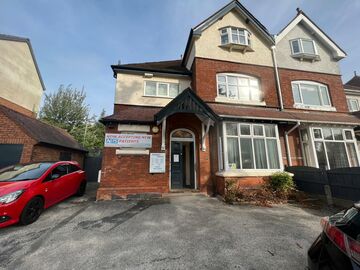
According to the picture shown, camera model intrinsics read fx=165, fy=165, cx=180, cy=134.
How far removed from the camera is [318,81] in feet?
36.5

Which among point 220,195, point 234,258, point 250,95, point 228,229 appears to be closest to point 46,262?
point 234,258

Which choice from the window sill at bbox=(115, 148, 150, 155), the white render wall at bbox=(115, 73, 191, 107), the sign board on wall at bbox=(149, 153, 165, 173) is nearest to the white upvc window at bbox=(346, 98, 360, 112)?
the white render wall at bbox=(115, 73, 191, 107)

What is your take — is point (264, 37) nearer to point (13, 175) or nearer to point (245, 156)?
point (245, 156)

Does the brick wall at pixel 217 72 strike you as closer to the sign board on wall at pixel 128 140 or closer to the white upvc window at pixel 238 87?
the white upvc window at pixel 238 87

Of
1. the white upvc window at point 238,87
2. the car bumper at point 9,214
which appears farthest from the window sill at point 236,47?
the car bumper at point 9,214

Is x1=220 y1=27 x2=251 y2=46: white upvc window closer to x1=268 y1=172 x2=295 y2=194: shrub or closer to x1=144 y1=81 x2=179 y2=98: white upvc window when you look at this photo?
x1=144 y1=81 x2=179 y2=98: white upvc window

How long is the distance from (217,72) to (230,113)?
3.25 m

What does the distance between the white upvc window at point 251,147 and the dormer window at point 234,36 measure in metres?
5.75

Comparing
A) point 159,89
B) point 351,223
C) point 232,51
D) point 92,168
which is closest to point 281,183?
point 351,223

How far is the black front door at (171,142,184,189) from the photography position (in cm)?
894

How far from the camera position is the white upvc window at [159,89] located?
10039 millimetres

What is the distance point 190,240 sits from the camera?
3.84m

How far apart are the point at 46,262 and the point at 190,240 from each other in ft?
9.28

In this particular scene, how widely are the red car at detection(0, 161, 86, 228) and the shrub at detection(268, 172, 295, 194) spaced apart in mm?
8764
